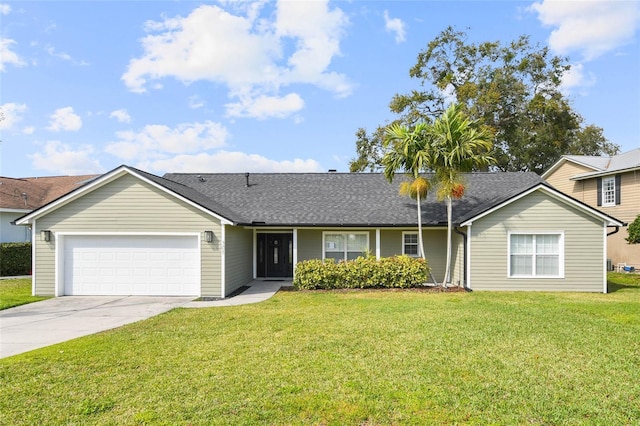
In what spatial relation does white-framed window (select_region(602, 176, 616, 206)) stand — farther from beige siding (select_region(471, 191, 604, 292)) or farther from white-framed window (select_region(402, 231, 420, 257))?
white-framed window (select_region(402, 231, 420, 257))

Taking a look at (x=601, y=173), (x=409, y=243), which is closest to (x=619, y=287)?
(x=409, y=243)

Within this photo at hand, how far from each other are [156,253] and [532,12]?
1646 cm

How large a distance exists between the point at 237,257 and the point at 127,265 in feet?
11.9

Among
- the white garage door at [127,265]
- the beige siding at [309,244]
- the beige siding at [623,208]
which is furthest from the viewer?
the beige siding at [623,208]

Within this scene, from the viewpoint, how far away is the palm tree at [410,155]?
13.6m

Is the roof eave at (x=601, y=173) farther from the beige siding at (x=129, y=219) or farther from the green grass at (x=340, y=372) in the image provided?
the beige siding at (x=129, y=219)

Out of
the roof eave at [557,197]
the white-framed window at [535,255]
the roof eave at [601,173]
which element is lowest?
the white-framed window at [535,255]

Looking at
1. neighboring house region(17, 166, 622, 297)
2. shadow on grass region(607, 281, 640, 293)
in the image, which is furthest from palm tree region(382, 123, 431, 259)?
shadow on grass region(607, 281, 640, 293)

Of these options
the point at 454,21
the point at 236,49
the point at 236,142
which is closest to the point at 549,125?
the point at 454,21

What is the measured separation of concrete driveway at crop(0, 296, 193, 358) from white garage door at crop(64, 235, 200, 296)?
400 millimetres

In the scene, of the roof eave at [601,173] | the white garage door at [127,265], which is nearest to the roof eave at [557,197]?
the roof eave at [601,173]

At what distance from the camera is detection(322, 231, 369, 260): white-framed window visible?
1605cm

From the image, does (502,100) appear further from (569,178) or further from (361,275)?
(361,275)

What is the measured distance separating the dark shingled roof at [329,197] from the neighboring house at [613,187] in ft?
17.9
